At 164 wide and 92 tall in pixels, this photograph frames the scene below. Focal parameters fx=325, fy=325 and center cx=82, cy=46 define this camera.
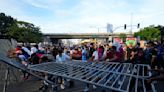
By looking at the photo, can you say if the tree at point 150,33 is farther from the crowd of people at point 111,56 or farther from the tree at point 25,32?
the crowd of people at point 111,56

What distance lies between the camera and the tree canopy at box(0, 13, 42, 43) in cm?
11056

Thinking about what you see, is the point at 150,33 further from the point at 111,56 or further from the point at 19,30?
the point at 111,56

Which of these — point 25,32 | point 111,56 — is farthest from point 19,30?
point 111,56

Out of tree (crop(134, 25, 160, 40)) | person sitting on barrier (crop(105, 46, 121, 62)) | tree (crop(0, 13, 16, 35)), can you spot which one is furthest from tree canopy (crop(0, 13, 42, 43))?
person sitting on barrier (crop(105, 46, 121, 62))

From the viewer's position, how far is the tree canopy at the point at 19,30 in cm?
11056

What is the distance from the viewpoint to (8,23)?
123 meters

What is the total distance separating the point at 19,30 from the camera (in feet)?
366

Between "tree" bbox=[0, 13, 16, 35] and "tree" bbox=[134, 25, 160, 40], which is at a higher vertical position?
"tree" bbox=[0, 13, 16, 35]

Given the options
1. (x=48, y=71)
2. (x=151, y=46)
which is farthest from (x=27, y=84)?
(x=48, y=71)

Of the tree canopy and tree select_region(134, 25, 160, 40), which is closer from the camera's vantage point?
tree select_region(134, 25, 160, 40)

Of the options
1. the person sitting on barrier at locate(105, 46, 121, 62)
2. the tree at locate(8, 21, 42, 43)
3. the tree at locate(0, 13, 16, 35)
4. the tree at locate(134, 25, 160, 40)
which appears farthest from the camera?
the tree at locate(0, 13, 16, 35)

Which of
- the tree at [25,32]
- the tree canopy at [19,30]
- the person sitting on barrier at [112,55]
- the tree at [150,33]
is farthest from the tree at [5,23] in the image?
the person sitting on barrier at [112,55]

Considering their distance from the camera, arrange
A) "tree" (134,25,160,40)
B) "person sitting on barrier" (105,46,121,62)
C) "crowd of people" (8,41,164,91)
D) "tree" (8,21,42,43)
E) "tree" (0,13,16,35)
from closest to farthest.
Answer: "crowd of people" (8,41,164,91)
"person sitting on barrier" (105,46,121,62)
"tree" (134,25,160,40)
"tree" (8,21,42,43)
"tree" (0,13,16,35)

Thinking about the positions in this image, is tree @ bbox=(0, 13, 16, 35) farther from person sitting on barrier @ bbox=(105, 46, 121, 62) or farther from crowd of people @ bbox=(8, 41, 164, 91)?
person sitting on barrier @ bbox=(105, 46, 121, 62)
